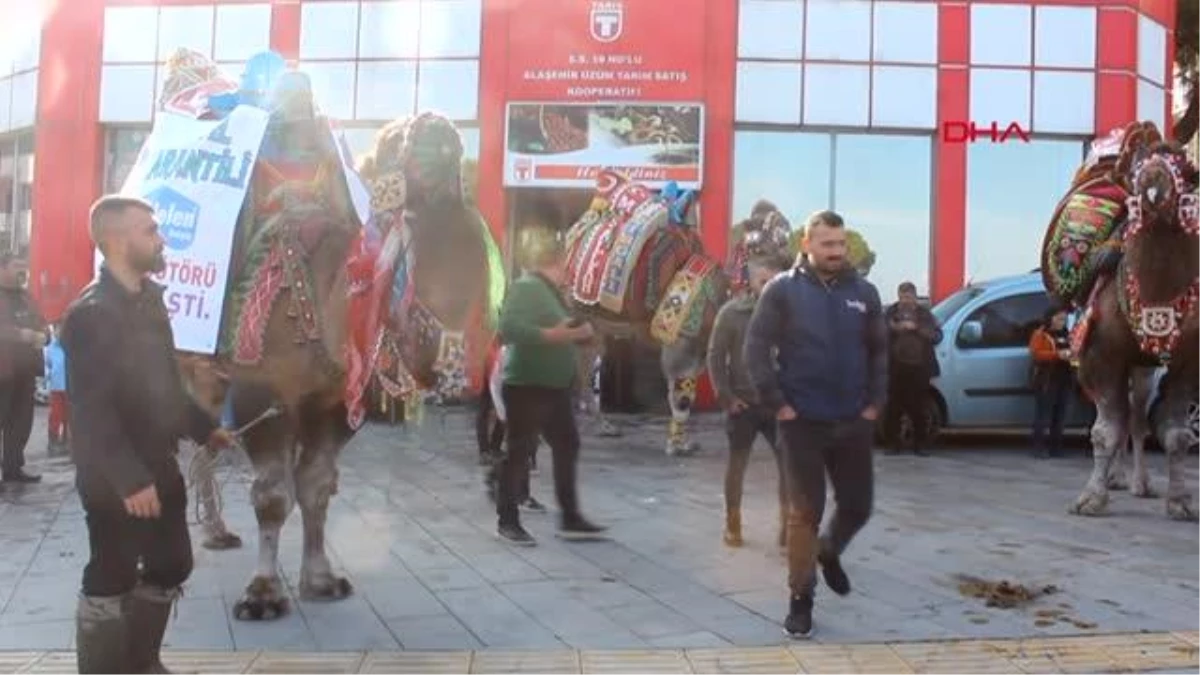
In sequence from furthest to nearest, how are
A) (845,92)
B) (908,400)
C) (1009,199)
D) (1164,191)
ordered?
(1009,199), (845,92), (908,400), (1164,191)

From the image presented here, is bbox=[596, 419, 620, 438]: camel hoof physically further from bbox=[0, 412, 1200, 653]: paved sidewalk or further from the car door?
the car door

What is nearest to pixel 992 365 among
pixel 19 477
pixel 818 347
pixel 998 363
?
pixel 998 363

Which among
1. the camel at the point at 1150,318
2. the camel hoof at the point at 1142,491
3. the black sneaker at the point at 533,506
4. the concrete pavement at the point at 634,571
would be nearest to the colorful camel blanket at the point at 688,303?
the concrete pavement at the point at 634,571

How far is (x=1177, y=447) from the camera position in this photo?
28.8 feet

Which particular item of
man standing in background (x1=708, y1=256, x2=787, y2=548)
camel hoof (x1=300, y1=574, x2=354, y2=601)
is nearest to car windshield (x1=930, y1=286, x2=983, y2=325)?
man standing in background (x1=708, y1=256, x2=787, y2=548)

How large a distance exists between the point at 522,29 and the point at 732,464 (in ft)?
35.5

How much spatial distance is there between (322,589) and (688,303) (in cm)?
617

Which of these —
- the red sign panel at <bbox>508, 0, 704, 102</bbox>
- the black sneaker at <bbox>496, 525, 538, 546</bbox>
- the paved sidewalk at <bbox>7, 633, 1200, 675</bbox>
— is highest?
the red sign panel at <bbox>508, 0, 704, 102</bbox>

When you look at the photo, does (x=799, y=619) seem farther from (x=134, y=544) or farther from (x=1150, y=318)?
(x=1150, y=318)

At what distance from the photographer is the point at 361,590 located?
621 centimetres

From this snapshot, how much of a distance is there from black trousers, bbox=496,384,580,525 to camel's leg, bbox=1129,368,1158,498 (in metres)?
4.45

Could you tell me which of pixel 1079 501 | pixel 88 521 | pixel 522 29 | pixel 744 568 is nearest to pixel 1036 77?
pixel 522 29

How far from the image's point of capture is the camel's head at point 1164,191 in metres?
8.12

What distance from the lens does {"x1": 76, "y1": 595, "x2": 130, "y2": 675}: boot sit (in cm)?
432
